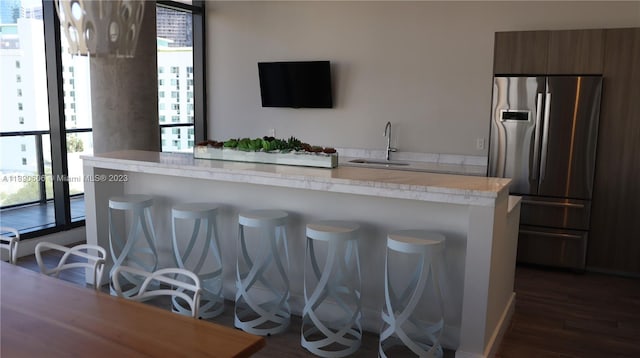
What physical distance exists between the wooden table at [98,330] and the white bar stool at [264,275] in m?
1.41

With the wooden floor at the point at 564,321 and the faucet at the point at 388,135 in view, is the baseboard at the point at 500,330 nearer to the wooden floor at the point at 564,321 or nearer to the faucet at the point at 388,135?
the wooden floor at the point at 564,321

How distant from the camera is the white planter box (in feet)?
Answer: 11.4

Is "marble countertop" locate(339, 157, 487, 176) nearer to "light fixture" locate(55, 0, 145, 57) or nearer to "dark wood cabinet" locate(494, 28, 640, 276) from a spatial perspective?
"dark wood cabinet" locate(494, 28, 640, 276)

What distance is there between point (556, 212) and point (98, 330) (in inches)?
165

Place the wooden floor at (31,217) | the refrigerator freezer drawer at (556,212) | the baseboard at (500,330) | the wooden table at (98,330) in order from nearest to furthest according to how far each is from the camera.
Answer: the wooden table at (98,330) < the baseboard at (500,330) < the refrigerator freezer drawer at (556,212) < the wooden floor at (31,217)

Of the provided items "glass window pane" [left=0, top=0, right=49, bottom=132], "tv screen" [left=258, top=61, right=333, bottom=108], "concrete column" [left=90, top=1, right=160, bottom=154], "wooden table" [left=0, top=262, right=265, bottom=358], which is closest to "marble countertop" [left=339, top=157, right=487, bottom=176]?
"tv screen" [left=258, top=61, right=333, bottom=108]

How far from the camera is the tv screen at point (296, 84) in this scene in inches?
232

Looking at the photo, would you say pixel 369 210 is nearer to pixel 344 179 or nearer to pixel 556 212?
pixel 344 179

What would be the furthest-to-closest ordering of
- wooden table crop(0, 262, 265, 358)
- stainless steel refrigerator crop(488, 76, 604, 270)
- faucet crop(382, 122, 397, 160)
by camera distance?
faucet crop(382, 122, 397, 160), stainless steel refrigerator crop(488, 76, 604, 270), wooden table crop(0, 262, 265, 358)

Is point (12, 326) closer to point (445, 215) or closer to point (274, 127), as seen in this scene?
point (445, 215)

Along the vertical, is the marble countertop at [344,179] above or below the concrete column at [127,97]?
below

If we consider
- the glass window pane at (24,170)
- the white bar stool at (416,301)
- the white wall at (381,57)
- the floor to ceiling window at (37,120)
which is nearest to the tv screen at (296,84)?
the white wall at (381,57)

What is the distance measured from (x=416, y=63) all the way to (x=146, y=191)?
119 inches

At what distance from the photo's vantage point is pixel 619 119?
4.55m
